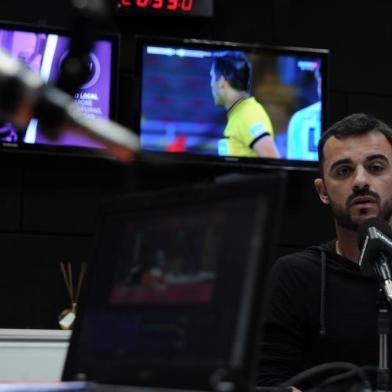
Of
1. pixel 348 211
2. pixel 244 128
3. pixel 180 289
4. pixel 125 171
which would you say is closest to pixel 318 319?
pixel 348 211

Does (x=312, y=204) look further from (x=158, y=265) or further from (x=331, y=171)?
(x=158, y=265)

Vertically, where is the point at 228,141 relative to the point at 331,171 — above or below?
above

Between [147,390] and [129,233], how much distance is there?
22 cm

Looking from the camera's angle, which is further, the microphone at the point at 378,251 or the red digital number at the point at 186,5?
the red digital number at the point at 186,5

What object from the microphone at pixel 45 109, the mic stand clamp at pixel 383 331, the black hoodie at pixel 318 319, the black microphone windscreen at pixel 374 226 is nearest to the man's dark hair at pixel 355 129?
the black hoodie at pixel 318 319

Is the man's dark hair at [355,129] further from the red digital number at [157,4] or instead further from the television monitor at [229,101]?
the red digital number at [157,4]

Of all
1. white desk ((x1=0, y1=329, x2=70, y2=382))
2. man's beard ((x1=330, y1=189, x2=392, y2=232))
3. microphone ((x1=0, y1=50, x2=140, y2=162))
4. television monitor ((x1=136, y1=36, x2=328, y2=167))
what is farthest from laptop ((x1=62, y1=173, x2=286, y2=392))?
television monitor ((x1=136, y1=36, x2=328, y2=167))

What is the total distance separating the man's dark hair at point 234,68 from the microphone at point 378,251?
8.07 feet

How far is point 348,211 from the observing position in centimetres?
188

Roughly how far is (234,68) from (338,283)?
79.2 inches

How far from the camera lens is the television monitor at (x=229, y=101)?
11.9 ft

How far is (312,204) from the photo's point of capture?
13.1ft

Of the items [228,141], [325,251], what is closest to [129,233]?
[325,251]

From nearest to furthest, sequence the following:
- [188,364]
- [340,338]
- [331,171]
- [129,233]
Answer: [188,364], [129,233], [340,338], [331,171]
